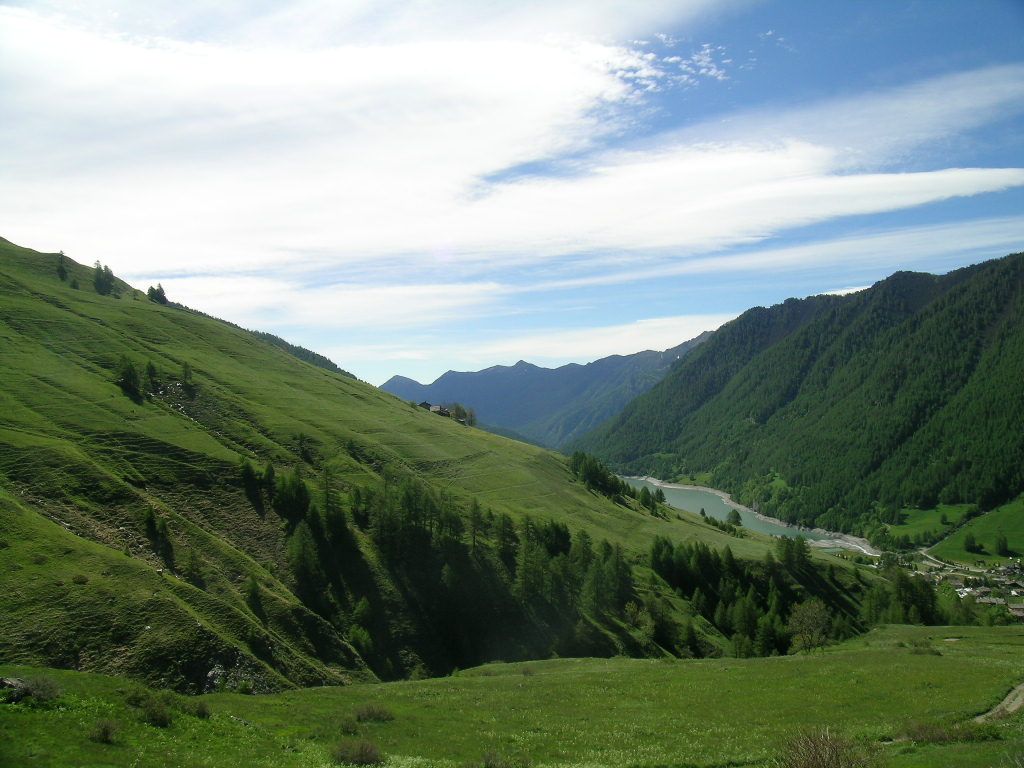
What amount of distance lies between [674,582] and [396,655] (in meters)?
63.9

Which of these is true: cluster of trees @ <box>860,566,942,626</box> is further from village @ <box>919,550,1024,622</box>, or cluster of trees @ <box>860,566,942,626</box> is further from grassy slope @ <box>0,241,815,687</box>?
village @ <box>919,550,1024,622</box>

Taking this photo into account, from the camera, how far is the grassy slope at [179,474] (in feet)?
179

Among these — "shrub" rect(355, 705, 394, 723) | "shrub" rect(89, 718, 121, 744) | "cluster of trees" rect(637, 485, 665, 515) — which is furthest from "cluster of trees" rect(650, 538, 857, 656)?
"shrub" rect(89, 718, 121, 744)

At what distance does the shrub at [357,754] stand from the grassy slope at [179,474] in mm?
31936

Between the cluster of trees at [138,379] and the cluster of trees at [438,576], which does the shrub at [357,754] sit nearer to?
the cluster of trees at [438,576]

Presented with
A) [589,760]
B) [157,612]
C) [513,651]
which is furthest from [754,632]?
[157,612]

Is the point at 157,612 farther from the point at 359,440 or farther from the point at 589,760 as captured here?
the point at 359,440

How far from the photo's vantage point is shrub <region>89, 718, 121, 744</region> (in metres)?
24.3

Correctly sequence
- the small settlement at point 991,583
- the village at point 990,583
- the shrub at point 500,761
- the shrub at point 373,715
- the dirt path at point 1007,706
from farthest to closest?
1. the small settlement at point 991,583
2. the village at point 990,583
3. the shrub at point 373,715
4. the dirt path at point 1007,706
5. the shrub at point 500,761

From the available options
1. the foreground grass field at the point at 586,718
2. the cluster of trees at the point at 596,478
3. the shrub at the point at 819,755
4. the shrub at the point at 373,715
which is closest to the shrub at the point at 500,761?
the foreground grass field at the point at 586,718

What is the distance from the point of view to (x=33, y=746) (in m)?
22.7

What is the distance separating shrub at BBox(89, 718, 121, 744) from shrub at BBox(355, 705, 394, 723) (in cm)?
1392

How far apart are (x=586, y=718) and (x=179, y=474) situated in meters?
78.6

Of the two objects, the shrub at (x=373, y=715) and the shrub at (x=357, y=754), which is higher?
the shrub at (x=357, y=754)
